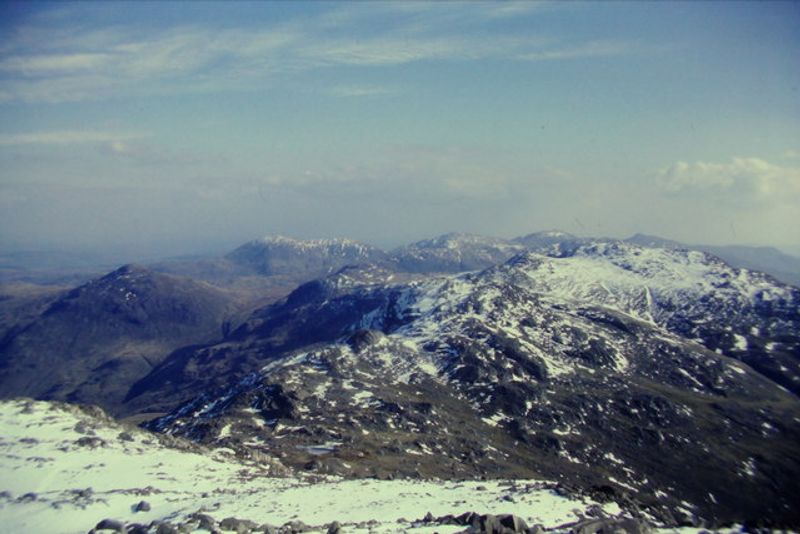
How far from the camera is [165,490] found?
59.7 metres

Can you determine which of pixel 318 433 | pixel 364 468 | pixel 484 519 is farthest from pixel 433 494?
pixel 318 433

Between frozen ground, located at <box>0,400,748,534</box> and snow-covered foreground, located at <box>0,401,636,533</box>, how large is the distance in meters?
0.11

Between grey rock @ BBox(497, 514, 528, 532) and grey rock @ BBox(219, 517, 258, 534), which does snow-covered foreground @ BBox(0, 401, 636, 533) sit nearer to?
grey rock @ BBox(219, 517, 258, 534)

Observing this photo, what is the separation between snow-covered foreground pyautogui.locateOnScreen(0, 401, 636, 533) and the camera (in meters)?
51.5

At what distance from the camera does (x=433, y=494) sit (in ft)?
215

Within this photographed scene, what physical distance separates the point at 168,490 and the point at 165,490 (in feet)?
1.14

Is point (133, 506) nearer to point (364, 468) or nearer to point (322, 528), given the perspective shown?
point (322, 528)

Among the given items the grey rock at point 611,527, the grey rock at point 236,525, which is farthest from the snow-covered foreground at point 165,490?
the grey rock at point 611,527

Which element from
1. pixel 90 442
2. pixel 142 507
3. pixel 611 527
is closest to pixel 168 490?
pixel 142 507

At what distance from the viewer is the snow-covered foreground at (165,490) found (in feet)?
169

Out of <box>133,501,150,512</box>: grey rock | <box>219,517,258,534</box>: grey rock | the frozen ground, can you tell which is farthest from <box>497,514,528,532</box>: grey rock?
<box>133,501,150,512</box>: grey rock

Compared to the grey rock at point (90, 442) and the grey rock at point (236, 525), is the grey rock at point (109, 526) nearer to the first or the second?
the grey rock at point (236, 525)

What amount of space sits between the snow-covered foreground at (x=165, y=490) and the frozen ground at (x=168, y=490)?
0.35 ft

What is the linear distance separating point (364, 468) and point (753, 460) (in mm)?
133344
